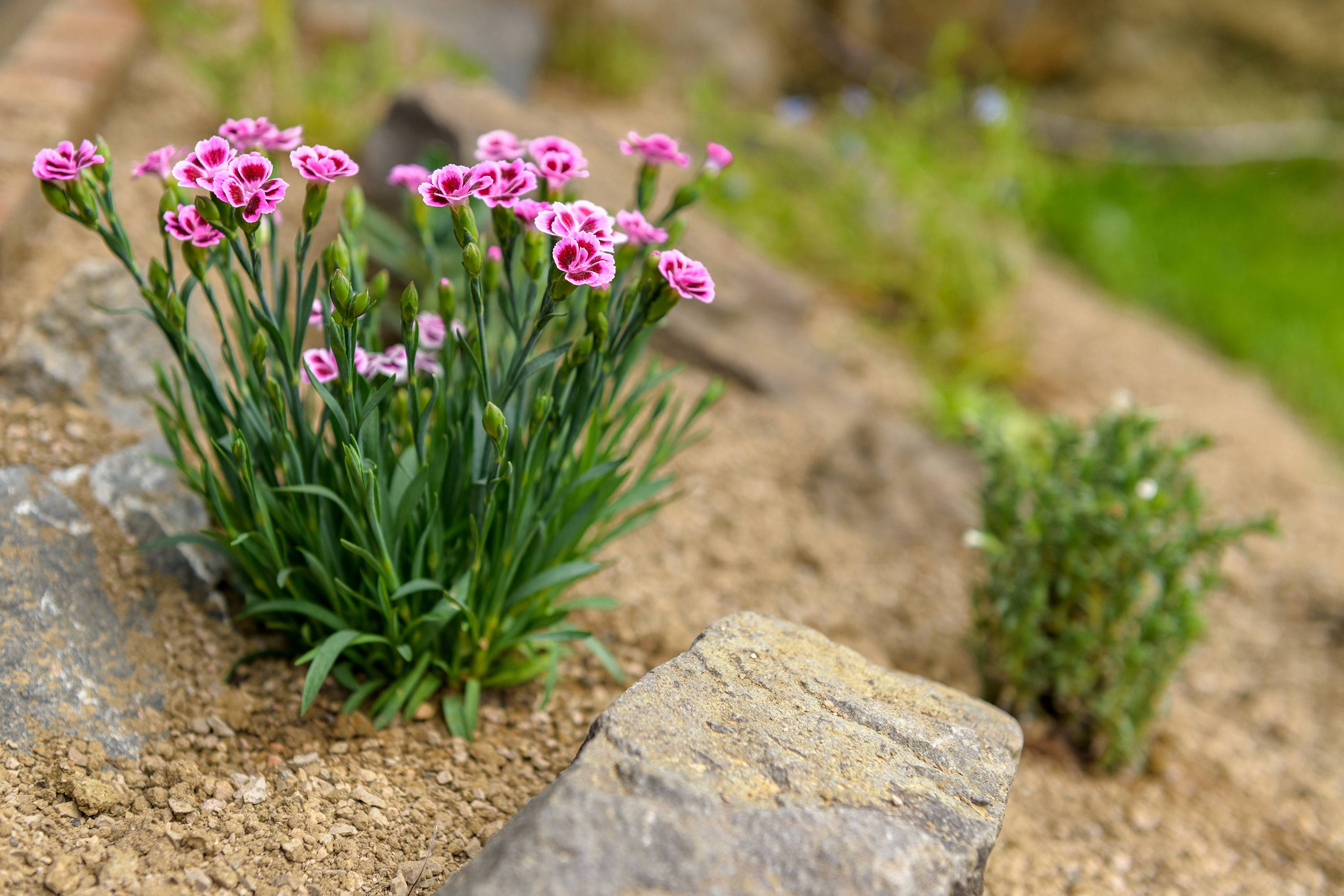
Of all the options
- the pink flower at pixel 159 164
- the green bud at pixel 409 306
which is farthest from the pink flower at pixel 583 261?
the pink flower at pixel 159 164

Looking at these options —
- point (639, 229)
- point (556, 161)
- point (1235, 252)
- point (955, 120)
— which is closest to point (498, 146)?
point (556, 161)

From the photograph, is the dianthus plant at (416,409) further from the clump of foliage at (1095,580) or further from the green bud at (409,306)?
the clump of foliage at (1095,580)

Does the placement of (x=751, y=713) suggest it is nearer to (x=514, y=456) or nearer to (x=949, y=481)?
(x=514, y=456)

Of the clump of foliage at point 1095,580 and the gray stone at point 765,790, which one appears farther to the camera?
the clump of foliage at point 1095,580

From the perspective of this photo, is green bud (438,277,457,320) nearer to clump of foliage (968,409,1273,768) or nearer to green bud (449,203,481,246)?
green bud (449,203,481,246)

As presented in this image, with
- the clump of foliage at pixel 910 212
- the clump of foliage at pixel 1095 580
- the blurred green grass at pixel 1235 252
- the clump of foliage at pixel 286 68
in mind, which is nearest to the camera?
the clump of foliage at pixel 1095 580

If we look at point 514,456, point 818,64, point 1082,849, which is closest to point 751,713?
point 514,456

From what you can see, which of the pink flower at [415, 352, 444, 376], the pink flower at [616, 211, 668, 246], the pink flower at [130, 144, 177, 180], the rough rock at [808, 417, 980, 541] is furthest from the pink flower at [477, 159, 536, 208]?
the rough rock at [808, 417, 980, 541]
